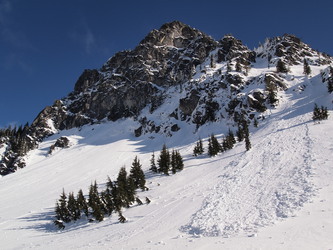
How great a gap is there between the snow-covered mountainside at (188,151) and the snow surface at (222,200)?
0.18 meters

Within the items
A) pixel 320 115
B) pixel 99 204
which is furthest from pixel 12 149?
pixel 320 115

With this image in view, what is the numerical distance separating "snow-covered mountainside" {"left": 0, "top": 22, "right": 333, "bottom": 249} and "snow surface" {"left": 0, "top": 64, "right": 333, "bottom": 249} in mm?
181

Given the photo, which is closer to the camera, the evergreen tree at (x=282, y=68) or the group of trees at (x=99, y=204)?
the group of trees at (x=99, y=204)

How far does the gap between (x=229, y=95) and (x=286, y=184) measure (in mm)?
64812

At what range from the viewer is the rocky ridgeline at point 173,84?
8719cm

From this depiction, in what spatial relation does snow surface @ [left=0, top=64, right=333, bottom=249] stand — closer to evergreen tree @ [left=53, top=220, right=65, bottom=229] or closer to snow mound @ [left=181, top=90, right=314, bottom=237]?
snow mound @ [left=181, top=90, right=314, bottom=237]

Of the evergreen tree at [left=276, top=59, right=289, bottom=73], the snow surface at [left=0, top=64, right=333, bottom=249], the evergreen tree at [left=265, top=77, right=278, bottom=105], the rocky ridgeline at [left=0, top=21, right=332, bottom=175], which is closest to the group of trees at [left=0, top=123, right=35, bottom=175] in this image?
the rocky ridgeline at [left=0, top=21, right=332, bottom=175]

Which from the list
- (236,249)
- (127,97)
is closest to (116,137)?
(127,97)

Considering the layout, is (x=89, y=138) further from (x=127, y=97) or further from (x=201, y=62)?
(x=201, y=62)

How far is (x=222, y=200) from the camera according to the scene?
26938 millimetres

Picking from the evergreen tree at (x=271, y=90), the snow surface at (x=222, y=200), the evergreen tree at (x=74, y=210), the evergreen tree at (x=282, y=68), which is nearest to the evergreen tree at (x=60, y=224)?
the snow surface at (x=222, y=200)

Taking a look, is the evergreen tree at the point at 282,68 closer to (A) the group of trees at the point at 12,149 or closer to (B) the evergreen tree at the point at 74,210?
(B) the evergreen tree at the point at 74,210

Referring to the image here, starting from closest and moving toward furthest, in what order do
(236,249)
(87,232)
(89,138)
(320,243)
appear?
(320,243) < (236,249) < (87,232) < (89,138)

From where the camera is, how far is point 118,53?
16000 centimetres
